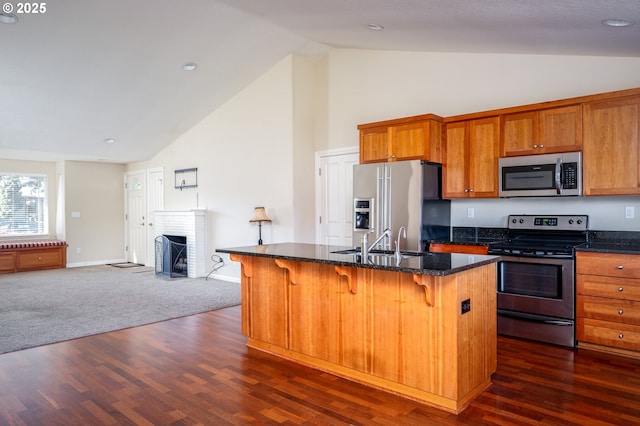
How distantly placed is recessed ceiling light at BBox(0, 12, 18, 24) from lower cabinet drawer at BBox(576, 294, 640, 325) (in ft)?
19.1

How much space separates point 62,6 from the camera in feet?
14.0

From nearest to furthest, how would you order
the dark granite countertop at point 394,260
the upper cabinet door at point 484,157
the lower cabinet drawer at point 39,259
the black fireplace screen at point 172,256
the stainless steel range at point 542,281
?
the dark granite countertop at point 394,260, the stainless steel range at point 542,281, the upper cabinet door at point 484,157, the black fireplace screen at point 172,256, the lower cabinet drawer at point 39,259

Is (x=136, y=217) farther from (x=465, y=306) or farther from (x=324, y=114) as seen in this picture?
(x=465, y=306)

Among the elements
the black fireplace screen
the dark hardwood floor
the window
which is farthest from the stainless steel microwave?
the window

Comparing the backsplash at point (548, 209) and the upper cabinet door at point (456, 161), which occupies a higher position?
the upper cabinet door at point (456, 161)

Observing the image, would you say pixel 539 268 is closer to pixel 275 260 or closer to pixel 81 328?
pixel 275 260

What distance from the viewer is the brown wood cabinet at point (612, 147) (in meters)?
3.62

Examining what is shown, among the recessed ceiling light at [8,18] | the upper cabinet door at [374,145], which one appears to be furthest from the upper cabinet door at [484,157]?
the recessed ceiling light at [8,18]

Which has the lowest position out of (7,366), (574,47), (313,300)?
(7,366)

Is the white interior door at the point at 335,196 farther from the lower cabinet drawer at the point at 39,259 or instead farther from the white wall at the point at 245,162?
the lower cabinet drawer at the point at 39,259

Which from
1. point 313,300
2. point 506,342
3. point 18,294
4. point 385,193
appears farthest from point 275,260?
point 18,294

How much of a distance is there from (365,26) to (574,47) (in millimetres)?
1871

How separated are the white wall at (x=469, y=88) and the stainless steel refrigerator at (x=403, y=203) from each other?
386mm

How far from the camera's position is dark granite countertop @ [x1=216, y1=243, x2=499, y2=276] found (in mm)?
2503
